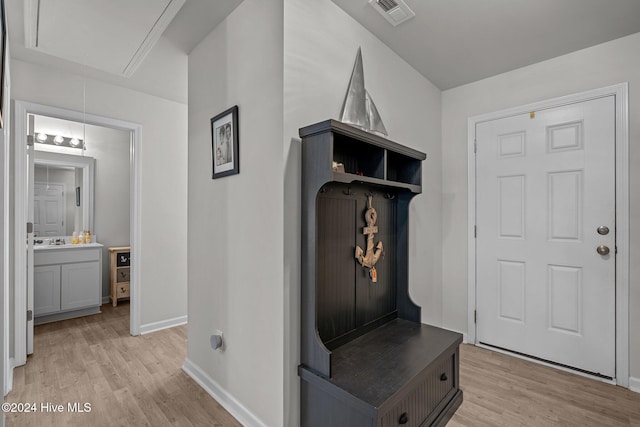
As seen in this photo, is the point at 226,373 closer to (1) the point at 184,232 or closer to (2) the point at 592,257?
(1) the point at 184,232

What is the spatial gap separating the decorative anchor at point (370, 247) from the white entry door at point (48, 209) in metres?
4.45

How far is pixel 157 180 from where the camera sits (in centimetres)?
331

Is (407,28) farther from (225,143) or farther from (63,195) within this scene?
(63,195)

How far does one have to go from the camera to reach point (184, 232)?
352 centimetres

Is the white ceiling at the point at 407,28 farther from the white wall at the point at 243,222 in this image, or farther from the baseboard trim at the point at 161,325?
the baseboard trim at the point at 161,325

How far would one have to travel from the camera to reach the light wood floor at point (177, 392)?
1826mm

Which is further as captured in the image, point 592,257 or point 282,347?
point 592,257

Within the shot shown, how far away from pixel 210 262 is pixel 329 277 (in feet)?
2.96

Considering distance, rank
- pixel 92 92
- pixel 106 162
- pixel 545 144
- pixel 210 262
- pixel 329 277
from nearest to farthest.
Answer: pixel 329 277 → pixel 210 262 → pixel 545 144 → pixel 92 92 → pixel 106 162

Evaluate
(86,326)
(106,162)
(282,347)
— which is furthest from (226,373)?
(106,162)

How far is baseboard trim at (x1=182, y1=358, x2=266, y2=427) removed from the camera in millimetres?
1752

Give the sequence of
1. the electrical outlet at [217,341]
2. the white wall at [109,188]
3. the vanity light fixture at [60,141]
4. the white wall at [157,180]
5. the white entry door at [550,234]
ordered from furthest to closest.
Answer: the white wall at [109,188] → the vanity light fixture at [60,141] → the white wall at [157,180] → the white entry door at [550,234] → the electrical outlet at [217,341]

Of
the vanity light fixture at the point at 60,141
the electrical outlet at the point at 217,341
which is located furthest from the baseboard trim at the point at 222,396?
the vanity light fixture at the point at 60,141

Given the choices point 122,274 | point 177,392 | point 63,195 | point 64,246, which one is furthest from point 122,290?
point 177,392
